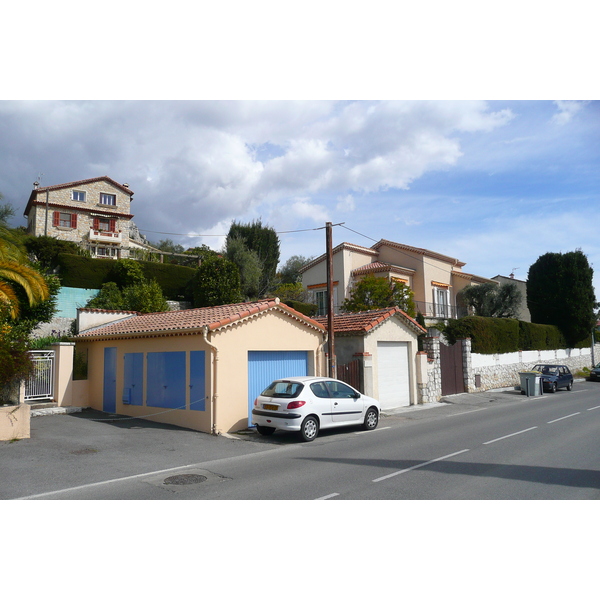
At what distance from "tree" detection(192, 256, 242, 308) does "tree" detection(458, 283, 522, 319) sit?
2283 centimetres

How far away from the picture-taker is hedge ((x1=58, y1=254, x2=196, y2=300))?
26906 mm

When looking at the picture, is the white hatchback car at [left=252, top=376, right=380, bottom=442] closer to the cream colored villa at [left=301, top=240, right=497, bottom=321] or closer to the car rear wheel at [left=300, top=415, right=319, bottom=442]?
the car rear wheel at [left=300, top=415, right=319, bottom=442]

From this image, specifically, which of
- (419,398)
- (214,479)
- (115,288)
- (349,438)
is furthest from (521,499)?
(115,288)

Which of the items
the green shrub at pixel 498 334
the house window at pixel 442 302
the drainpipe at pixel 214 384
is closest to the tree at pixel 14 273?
the drainpipe at pixel 214 384

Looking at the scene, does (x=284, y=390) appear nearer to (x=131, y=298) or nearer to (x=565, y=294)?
(x=131, y=298)

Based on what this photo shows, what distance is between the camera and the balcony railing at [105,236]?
1759 inches

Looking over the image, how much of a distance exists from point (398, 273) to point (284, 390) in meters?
27.7

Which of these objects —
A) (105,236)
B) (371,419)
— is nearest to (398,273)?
(371,419)

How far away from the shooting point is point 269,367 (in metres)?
15.2

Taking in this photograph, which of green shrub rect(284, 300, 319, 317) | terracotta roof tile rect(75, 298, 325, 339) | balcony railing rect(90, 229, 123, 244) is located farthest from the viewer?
balcony railing rect(90, 229, 123, 244)

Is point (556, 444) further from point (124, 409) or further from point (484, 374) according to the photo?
point (484, 374)

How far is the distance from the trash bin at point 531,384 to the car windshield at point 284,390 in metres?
18.1

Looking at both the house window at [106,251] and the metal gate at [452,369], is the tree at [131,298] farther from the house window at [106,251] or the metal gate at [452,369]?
the house window at [106,251]

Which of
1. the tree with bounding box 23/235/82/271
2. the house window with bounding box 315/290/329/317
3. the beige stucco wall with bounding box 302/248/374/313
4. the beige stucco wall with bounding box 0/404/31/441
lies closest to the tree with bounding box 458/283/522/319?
the beige stucco wall with bounding box 302/248/374/313
